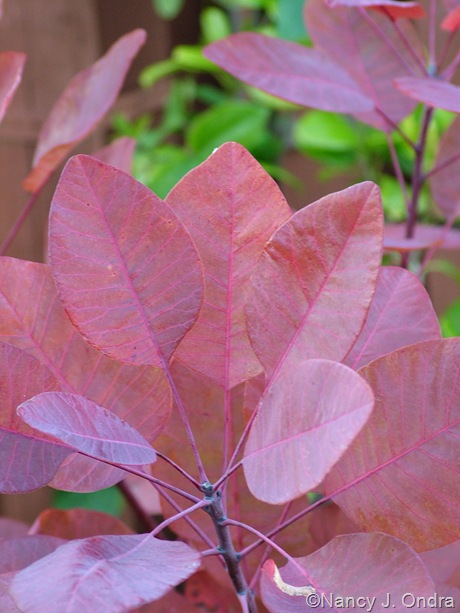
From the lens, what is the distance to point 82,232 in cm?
32

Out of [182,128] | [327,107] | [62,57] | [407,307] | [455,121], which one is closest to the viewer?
[407,307]

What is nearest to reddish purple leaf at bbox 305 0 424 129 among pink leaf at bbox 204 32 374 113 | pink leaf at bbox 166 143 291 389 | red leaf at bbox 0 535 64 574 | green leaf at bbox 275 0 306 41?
pink leaf at bbox 204 32 374 113

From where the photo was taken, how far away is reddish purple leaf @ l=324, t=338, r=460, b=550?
0.32m

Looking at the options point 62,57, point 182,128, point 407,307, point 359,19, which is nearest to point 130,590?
point 407,307

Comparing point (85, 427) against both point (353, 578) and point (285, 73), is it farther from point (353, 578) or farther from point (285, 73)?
point (285, 73)

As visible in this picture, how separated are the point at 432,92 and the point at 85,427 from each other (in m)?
0.27

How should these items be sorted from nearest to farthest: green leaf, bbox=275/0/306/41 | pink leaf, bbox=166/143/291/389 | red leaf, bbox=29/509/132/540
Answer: pink leaf, bbox=166/143/291/389, red leaf, bbox=29/509/132/540, green leaf, bbox=275/0/306/41

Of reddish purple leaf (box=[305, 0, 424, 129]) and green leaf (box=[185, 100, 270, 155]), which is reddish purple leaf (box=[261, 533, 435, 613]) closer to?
reddish purple leaf (box=[305, 0, 424, 129])

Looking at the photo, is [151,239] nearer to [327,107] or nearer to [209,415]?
[209,415]

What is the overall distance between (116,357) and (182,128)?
164cm

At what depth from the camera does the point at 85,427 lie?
11.5 inches

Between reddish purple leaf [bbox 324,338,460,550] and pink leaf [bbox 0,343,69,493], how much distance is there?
149 millimetres

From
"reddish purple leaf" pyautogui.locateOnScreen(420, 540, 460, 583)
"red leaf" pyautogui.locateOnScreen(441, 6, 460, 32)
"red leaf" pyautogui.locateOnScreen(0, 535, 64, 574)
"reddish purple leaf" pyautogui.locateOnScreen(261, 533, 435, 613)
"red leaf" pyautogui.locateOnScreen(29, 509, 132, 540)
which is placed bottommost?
"red leaf" pyautogui.locateOnScreen(29, 509, 132, 540)

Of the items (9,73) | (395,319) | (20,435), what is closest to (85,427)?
(20,435)
